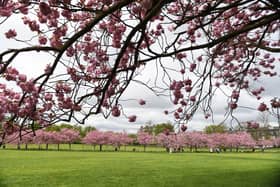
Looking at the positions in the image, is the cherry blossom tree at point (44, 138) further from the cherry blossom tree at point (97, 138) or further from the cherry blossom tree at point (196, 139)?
the cherry blossom tree at point (196, 139)

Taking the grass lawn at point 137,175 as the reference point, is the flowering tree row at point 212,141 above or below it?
above

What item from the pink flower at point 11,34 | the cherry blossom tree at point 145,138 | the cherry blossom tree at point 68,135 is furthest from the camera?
the cherry blossom tree at point 145,138

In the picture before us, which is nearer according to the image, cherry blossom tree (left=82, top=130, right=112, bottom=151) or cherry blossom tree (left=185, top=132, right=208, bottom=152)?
cherry blossom tree (left=185, top=132, right=208, bottom=152)

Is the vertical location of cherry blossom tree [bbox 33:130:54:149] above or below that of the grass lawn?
above

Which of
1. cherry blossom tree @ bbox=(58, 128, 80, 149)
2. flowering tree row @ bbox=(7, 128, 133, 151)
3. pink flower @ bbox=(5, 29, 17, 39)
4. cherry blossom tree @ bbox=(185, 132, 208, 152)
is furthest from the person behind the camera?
cherry blossom tree @ bbox=(185, 132, 208, 152)

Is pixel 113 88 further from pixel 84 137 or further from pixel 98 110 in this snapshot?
pixel 84 137

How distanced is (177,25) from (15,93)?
249 cm

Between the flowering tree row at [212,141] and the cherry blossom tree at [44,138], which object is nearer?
the cherry blossom tree at [44,138]

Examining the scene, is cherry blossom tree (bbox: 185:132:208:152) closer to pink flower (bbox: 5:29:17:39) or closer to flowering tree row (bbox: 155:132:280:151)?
flowering tree row (bbox: 155:132:280:151)

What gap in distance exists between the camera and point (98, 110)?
4.97 m

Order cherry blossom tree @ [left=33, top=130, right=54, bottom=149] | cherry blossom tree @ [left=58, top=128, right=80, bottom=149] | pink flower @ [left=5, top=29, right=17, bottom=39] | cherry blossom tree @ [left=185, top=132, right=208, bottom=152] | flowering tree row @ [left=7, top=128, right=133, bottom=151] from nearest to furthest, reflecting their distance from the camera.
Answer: pink flower @ [left=5, top=29, right=17, bottom=39] < cherry blossom tree @ [left=33, top=130, right=54, bottom=149] < flowering tree row @ [left=7, top=128, right=133, bottom=151] < cherry blossom tree @ [left=58, top=128, right=80, bottom=149] < cherry blossom tree @ [left=185, top=132, right=208, bottom=152]

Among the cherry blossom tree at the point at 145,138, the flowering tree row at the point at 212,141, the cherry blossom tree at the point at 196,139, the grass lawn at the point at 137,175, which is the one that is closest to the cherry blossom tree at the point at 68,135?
the cherry blossom tree at the point at 145,138

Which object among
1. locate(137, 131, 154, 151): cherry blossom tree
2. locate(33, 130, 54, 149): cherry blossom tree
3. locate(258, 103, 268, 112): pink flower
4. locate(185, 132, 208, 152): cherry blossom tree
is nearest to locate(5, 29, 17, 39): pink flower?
locate(258, 103, 268, 112): pink flower

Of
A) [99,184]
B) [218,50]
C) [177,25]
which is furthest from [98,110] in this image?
[99,184]
